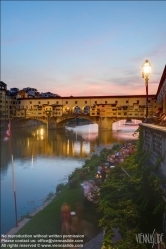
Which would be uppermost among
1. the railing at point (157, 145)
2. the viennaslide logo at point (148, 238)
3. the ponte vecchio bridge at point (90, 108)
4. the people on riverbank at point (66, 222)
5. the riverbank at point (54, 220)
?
the ponte vecchio bridge at point (90, 108)

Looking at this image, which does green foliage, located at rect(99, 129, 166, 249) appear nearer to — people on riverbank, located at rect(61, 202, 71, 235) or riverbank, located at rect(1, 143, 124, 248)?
riverbank, located at rect(1, 143, 124, 248)

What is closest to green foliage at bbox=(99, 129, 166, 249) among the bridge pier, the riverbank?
the riverbank

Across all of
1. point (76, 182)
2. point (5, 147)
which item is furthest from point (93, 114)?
point (76, 182)

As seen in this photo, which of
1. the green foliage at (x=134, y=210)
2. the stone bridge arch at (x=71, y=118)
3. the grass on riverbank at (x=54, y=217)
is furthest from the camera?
the stone bridge arch at (x=71, y=118)

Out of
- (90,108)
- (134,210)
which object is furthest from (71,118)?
(134,210)

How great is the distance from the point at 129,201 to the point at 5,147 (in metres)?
25.6

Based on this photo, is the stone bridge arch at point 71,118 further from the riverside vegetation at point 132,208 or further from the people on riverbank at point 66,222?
the riverside vegetation at point 132,208

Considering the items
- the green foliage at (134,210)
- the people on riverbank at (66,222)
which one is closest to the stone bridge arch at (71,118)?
the people on riverbank at (66,222)

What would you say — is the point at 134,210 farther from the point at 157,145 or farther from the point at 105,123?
the point at 105,123

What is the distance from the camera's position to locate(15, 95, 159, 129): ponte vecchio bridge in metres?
49.6

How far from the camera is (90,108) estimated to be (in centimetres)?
5328

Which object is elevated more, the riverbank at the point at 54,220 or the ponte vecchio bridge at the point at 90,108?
the ponte vecchio bridge at the point at 90,108

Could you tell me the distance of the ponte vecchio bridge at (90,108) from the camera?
49.6 m

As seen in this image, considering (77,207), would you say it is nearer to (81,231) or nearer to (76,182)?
(81,231)
